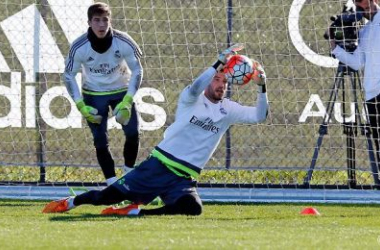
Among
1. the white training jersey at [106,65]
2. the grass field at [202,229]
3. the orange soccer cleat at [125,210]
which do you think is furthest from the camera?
the white training jersey at [106,65]

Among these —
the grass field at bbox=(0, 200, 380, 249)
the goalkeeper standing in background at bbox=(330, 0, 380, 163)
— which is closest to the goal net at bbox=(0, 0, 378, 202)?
the goalkeeper standing in background at bbox=(330, 0, 380, 163)

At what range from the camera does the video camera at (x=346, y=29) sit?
39.7ft

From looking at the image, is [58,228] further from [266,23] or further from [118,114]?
[266,23]

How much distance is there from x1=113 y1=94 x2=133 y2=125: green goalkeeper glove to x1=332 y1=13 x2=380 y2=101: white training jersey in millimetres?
2239

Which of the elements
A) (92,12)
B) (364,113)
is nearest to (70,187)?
(92,12)

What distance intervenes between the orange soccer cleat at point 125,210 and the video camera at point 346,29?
2.92 m

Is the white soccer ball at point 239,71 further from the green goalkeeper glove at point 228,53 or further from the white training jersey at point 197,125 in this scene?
the white training jersey at point 197,125

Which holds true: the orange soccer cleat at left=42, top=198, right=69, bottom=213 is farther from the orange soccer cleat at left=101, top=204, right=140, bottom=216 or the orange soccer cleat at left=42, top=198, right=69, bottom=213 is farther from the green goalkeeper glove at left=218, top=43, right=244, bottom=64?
the green goalkeeper glove at left=218, top=43, right=244, bottom=64

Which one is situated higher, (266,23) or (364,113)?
(266,23)

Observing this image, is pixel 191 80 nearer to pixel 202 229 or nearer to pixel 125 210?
pixel 125 210

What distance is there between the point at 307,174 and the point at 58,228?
4.44 m

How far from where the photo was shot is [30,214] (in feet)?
35.3

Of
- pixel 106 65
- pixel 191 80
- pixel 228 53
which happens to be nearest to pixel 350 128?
pixel 191 80

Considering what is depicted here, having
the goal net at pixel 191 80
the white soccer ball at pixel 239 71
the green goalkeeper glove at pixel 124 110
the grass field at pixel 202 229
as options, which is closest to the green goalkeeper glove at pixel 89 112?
the green goalkeeper glove at pixel 124 110
